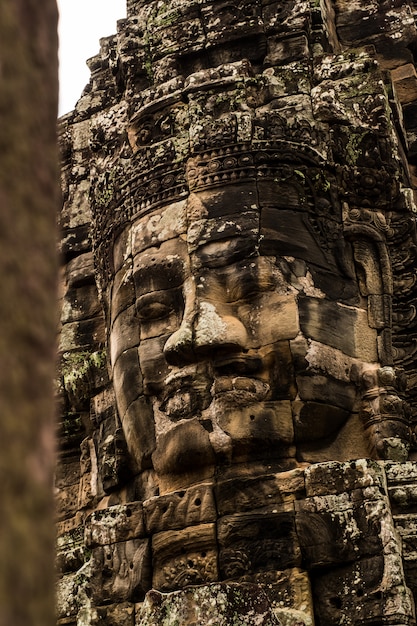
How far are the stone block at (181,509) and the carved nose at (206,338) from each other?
943 mm

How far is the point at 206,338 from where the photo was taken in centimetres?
828

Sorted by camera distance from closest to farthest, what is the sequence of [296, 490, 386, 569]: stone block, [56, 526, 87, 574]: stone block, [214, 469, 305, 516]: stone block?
[296, 490, 386, 569]: stone block → [214, 469, 305, 516]: stone block → [56, 526, 87, 574]: stone block

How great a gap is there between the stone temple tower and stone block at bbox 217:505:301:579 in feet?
0.05

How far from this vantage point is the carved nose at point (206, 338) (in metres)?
Answer: 8.29

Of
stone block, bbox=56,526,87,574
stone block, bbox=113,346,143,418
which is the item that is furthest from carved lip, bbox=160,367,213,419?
stone block, bbox=56,526,87,574

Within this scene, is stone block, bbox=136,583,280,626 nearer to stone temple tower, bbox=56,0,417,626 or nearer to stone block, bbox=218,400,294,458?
stone temple tower, bbox=56,0,417,626

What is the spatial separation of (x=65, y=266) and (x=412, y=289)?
344 centimetres

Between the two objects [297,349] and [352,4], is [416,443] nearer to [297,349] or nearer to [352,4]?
[297,349]

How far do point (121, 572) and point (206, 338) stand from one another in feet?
5.69

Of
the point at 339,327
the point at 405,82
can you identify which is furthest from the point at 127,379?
the point at 405,82

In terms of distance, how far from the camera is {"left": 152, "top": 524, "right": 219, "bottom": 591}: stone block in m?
7.79

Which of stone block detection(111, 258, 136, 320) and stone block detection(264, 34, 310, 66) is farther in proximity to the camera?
stone block detection(264, 34, 310, 66)

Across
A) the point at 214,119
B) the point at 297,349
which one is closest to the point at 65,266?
the point at 214,119

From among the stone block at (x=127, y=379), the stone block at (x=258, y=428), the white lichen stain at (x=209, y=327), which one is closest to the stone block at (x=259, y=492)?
the stone block at (x=258, y=428)
